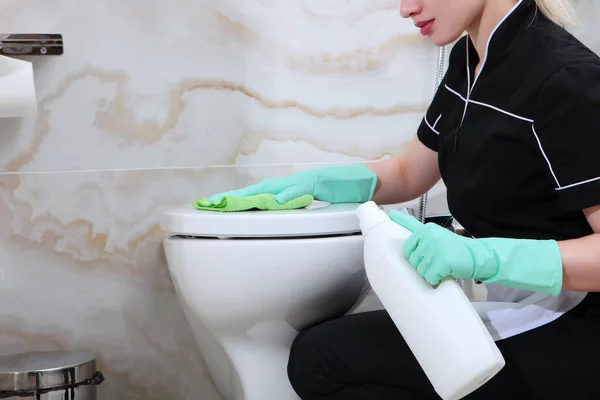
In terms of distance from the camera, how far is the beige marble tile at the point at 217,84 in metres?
1.39

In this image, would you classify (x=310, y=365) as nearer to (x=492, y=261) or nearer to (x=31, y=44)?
(x=492, y=261)

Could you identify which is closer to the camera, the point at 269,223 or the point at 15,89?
the point at 269,223

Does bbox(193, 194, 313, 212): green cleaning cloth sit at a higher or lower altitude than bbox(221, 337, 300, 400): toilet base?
higher

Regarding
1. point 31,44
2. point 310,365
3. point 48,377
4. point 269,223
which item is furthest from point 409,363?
point 31,44

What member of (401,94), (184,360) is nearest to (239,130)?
(401,94)

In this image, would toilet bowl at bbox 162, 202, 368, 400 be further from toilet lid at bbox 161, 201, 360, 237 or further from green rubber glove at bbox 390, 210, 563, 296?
green rubber glove at bbox 390, 210, 563, 296

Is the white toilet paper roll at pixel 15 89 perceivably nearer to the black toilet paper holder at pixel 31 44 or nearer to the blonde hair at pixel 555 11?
the black toilet paper holder at pixel 31 44

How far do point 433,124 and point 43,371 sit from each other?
29.7 inches

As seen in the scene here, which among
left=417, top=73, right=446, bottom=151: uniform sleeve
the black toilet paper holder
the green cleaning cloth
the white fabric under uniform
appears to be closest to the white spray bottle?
the white fabric under uniform

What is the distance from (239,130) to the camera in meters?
1.49

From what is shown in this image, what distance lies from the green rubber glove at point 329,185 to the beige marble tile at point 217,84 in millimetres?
347

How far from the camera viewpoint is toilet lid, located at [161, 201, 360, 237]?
0.98 meters

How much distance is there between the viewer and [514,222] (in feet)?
2.95

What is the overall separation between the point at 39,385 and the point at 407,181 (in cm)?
70
